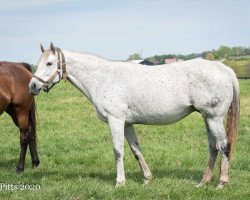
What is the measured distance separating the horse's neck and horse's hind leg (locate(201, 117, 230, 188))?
184 cm

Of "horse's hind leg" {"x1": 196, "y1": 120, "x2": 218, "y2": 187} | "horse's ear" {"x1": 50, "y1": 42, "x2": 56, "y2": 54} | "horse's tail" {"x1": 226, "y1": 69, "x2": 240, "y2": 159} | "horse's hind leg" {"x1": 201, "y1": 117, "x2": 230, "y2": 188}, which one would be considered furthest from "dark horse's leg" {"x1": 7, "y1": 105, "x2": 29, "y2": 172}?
"horse's tail" {"x1": 226, "y1": 69, "x2": 240, "y2": 159}

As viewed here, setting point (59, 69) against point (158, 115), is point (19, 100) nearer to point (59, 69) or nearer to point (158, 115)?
point (59, 69)

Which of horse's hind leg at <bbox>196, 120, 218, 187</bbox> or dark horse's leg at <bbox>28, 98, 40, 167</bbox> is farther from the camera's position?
dark horse's leg at <bbox>28, 98, 40, 167</bbox>

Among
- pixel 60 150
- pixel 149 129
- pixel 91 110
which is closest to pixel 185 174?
pixel 60 150

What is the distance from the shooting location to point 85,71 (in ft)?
22.6

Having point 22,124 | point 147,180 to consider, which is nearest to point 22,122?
point 22,124

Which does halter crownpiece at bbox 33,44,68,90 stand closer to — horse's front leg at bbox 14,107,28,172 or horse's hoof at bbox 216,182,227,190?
horse's front leg at bbox 14,107,28,172

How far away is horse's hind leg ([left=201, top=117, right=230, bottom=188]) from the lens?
6469 mm

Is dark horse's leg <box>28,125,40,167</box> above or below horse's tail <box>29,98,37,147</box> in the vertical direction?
below

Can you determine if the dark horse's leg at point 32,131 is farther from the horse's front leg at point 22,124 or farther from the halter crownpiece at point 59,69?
the halter crownpiece at point 59,69

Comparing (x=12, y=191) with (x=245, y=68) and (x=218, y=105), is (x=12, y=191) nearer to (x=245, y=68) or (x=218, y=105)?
(x=218, y=105)

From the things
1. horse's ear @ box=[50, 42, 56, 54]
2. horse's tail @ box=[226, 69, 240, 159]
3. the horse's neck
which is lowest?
horse's tail @ box=[226, 69, 240, 159]

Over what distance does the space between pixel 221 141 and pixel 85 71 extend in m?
2.37

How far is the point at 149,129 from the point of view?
1220 cm
